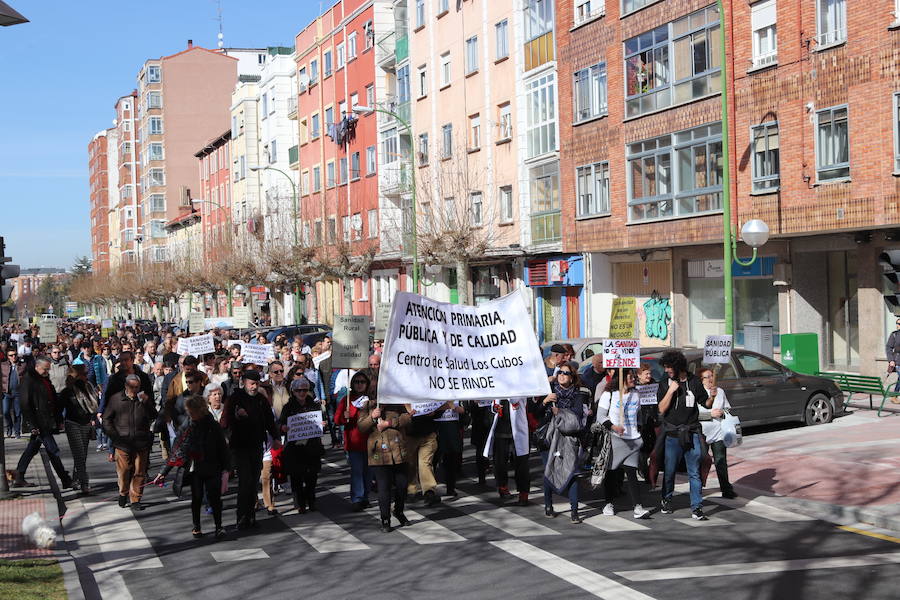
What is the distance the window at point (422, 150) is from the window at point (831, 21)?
23.2 metres

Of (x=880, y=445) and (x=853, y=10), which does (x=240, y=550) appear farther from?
(x=853, y=10)

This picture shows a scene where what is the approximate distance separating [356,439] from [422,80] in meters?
35.3

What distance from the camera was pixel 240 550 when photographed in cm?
1124

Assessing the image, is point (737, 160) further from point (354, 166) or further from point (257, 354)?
point (354, 166)

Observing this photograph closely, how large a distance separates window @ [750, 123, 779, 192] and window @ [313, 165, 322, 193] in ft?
124

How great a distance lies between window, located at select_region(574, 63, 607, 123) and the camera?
32875mm

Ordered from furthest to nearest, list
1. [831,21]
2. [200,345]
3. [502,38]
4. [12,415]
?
[502,38]
[831,21]
[12,415]
[200,345]

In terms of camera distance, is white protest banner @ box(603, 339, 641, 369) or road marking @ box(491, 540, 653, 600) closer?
road marking @ box(491, 540, 653, 600)

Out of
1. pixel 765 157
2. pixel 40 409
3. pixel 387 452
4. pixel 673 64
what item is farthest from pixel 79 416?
pixel 673 64

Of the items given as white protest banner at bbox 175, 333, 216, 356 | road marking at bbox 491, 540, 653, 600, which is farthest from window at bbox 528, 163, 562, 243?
road marking at bbox 491, 540, 653, 600

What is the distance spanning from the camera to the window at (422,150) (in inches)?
1805

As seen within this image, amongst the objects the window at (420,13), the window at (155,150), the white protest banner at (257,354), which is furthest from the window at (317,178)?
the window at (155,150)

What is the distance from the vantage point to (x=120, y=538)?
1201 cm

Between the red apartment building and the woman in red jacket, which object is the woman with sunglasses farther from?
the red apartment building
